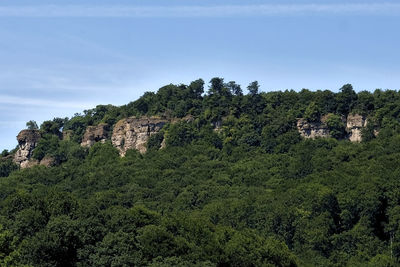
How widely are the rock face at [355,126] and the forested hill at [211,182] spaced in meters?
0.18

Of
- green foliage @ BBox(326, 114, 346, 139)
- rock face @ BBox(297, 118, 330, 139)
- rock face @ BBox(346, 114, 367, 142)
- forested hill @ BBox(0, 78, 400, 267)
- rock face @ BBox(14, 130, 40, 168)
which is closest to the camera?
forested hill @ BBox(0, 78, 400, 267)

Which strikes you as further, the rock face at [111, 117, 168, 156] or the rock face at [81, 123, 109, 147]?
the rock face at [81, 123, 109, 147]

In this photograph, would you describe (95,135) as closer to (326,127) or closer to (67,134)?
(67,134)

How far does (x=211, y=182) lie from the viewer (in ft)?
424

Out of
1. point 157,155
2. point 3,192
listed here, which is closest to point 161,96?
point 157,155

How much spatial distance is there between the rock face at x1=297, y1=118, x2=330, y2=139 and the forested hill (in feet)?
0.51

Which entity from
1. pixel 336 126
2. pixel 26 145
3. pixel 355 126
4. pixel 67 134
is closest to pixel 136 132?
pixel 67 134

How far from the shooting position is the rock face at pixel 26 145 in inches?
6019

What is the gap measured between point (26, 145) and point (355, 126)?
56.7 m

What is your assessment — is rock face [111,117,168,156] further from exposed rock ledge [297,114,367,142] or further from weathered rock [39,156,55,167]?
exposed rock ledge [297,114,367,142]

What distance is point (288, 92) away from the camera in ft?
492

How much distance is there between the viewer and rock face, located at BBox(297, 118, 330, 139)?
449 ft

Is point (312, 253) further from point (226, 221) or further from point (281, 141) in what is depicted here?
point (281, 141)

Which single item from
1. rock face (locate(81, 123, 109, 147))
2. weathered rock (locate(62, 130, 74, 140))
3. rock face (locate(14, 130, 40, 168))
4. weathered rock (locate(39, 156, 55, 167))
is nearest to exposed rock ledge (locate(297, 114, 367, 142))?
rock face (locate(81, 123, 109, 147))
